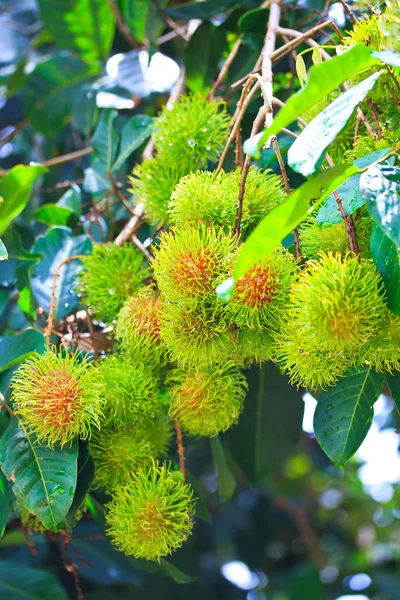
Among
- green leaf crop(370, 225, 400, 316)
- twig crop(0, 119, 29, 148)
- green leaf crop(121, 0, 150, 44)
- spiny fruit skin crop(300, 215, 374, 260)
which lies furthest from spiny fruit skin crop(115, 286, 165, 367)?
twig crop(0, 119, 29, 148)

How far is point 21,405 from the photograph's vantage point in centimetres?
105

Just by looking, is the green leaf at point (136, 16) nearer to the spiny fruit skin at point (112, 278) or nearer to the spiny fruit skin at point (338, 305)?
the spiny fruit skin at point (112, 278)

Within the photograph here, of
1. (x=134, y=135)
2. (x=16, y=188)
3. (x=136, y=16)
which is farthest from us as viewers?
(x=136, y=16)

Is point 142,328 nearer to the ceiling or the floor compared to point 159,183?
nearer to the floor

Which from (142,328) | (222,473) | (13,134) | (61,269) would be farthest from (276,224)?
(13,134)

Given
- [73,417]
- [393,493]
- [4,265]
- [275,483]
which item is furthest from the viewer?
[393,493]

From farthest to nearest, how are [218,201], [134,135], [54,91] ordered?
[54,91] < [134,135] < [218,201]

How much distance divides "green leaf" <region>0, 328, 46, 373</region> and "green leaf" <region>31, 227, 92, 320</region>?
0.50 ft

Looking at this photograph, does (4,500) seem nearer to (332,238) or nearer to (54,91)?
(332,238)

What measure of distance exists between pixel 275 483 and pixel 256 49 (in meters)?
2.48

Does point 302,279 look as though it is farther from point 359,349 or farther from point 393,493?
point 393,493

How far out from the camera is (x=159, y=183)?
1234 millimetres

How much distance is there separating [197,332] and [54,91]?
171 cm

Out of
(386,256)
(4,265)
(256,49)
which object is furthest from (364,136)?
(4,265)
